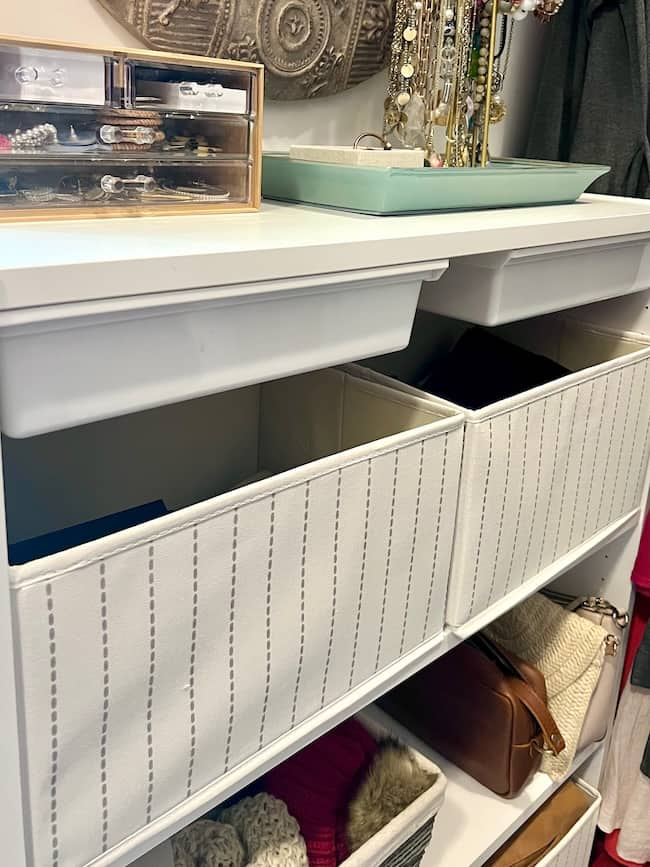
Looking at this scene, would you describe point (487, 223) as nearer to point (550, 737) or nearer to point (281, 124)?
point (281, 124)

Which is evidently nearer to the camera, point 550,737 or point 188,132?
point 188,132

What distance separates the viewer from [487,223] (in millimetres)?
804

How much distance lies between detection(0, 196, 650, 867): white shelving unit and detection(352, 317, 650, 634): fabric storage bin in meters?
0.07

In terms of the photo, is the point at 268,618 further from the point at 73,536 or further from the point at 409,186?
the point at 409,186

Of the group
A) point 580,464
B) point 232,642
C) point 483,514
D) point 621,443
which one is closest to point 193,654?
point 232,642

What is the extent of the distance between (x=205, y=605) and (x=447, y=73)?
0.71 metres

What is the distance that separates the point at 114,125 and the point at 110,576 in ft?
1.26

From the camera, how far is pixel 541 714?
44.4 inches

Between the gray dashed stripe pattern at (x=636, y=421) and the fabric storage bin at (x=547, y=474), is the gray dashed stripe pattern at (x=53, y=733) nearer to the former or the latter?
the fabric storage bin at (x=547, y=474)

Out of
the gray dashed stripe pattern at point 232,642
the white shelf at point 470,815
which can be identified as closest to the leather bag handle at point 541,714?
the white shelf at point 470,815

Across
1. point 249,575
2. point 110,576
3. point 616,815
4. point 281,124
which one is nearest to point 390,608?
point 249,575

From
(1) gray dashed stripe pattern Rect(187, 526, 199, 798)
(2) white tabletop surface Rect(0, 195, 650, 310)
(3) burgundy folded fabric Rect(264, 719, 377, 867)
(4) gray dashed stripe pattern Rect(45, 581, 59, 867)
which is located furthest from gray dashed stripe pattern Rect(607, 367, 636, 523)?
(4) gray dashed stripe pattern Rect(45, 581, 59, 867)

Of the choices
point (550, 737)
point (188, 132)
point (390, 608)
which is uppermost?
point (188, 132)

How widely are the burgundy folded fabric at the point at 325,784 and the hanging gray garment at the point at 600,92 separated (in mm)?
914
